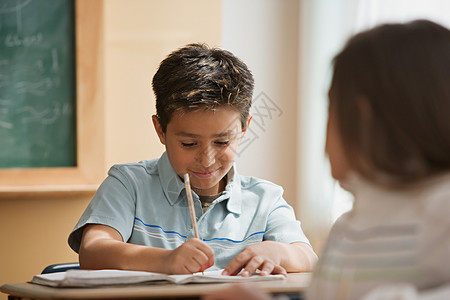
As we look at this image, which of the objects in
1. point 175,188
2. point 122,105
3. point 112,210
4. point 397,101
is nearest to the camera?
point 397,101

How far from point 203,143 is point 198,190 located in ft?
0.59

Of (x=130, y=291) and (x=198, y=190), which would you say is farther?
(x=198, y=190)

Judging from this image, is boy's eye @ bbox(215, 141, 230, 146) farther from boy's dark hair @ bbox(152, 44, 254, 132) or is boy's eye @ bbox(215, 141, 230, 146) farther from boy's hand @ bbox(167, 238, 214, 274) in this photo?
boy's hand @ bbox(167, 238, 214, 274)

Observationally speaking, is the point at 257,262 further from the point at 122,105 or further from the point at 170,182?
the point at 122,105

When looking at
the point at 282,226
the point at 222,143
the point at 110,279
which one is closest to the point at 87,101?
the point at 222,143

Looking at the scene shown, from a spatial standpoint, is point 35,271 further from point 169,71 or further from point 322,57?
point 322,57

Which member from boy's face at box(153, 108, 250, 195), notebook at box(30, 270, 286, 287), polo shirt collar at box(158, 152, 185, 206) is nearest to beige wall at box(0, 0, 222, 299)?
polo shirt collar at box(158, 152, 185, 206)

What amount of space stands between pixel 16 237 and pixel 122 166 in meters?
1.13

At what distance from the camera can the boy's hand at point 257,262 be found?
4.11 feet

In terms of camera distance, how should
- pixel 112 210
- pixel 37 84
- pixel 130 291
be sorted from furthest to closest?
pixel 37 84, pixel 112 210, pixel 130 291

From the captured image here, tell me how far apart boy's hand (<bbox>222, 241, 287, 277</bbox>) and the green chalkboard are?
1455mm

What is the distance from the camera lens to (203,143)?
1.50 m

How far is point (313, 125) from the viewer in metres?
3.15

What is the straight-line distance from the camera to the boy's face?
1.50 meters
